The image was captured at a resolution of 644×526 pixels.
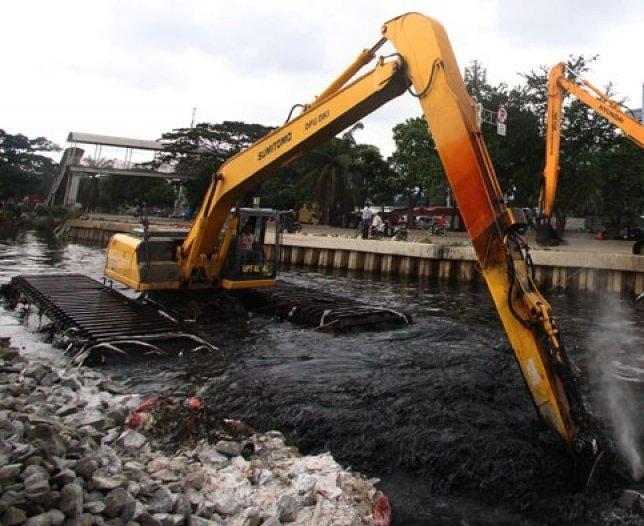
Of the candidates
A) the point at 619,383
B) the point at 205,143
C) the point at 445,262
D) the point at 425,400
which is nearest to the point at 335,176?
the point at 205,143

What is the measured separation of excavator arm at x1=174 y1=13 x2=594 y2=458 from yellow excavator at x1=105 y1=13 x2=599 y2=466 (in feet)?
0.04

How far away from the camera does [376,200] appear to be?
4434 centimetres

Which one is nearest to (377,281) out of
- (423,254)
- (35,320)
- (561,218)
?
(423,254)

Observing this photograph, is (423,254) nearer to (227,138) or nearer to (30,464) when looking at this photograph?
(30,464)

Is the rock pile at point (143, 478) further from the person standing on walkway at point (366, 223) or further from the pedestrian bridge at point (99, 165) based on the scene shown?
the pedestrian bridge at point (99, 165)

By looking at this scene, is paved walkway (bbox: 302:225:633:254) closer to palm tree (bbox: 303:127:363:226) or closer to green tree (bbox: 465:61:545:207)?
green tree (bbox: 465:61:545:207)

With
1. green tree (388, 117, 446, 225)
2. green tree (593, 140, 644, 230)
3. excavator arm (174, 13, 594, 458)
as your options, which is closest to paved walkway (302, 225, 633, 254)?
green tree (593, 140, 644, 230)

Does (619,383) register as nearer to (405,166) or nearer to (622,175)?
(622,175)

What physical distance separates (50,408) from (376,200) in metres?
40.4

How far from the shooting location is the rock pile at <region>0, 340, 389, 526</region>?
3.25 meters

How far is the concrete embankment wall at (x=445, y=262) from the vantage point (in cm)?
1623

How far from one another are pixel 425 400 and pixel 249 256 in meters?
5.90

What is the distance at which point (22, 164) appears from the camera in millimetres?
59875

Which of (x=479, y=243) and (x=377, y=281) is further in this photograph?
(x=377, y=281)
